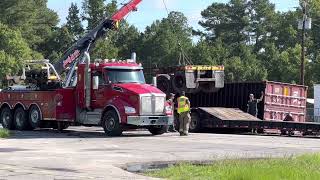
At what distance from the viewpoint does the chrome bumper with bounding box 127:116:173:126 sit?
75.3ft

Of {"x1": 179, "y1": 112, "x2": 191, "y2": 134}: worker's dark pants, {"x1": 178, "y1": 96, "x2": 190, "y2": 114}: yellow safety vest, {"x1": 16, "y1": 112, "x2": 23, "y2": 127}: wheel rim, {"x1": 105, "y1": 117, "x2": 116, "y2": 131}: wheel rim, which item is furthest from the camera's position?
{"x1": 16, "y1": 112, "x2": 23, "y2": 127}: wheel rim

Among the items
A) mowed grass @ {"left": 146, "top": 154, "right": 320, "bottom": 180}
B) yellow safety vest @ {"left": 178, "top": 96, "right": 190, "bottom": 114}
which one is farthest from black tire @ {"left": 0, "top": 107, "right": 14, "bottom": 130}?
Answer: mowed grass @ {"left": 146, "top": 154, "right": 320, "bottom": 180}

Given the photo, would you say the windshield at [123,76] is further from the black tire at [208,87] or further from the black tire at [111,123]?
the black tire at [208,87]

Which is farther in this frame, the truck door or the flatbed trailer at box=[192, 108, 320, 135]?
the flatbed trailer at box=[192, 108, 320, 135]

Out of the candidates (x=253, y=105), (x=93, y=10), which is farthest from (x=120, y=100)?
(x=93, y=10)

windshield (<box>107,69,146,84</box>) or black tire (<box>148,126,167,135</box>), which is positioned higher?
windshield (<box>107,69,146,84</box>)

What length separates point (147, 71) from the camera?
31.9 meters

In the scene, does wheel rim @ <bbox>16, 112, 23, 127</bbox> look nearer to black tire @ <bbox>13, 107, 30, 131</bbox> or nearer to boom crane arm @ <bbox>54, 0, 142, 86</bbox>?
black tire @ <bbox>13, 107, 30, 131</bbox>

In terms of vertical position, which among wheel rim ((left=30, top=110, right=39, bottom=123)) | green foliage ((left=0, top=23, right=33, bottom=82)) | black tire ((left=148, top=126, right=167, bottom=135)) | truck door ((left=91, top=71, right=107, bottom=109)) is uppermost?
green foliage ((left=0, top=23, right=33, bottom=82))

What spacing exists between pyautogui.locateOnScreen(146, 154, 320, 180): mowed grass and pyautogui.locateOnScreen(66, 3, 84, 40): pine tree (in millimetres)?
82863

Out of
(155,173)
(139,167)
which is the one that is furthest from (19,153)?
(155,173)

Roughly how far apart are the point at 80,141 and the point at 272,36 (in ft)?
285

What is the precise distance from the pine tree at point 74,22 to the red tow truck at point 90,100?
67212 mm

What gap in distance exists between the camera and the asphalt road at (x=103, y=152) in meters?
12.7
